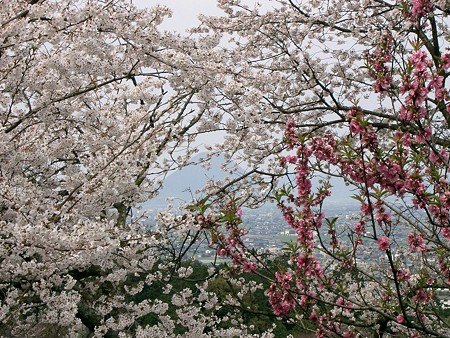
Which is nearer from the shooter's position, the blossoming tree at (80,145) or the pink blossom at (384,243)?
the pink blossom at (384,243)

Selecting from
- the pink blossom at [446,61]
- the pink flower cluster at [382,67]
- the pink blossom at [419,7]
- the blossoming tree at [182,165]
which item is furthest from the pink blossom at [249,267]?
the pink blossom at [419,7]

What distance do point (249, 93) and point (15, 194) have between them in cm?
253

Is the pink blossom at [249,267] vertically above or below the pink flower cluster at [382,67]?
below

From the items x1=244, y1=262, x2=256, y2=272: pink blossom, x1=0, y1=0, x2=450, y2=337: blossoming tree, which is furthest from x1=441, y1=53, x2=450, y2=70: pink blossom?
x1=244, y1=262, x2=256, y2=272: pink blossom

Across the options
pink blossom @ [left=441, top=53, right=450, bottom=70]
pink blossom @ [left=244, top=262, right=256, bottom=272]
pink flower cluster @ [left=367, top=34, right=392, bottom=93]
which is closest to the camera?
pink blossom @ [left=441, top=53, right=450, bottom=70]

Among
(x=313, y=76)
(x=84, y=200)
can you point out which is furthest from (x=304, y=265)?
(x=313, y=76)

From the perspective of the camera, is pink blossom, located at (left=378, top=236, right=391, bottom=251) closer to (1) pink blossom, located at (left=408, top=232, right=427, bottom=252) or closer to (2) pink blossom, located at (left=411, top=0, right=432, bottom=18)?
(1) pink blossom, located at (left=408, top=232, right=427, bottom=252)

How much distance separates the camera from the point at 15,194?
12.0 feet

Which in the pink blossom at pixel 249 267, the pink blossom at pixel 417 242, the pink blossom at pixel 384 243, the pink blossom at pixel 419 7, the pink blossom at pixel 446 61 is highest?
the pink blossom at pixel 419 7

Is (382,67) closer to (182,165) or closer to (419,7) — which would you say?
→ (419,7)

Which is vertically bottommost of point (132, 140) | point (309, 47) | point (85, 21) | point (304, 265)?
point (304, 265)

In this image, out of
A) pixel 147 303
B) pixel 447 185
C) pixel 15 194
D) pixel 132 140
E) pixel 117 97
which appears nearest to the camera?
pixel 447 185

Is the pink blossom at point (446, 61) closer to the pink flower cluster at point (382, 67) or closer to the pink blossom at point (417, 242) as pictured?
the pink flower cluster at point (382, 67)

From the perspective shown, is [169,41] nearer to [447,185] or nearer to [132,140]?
[132,140]
